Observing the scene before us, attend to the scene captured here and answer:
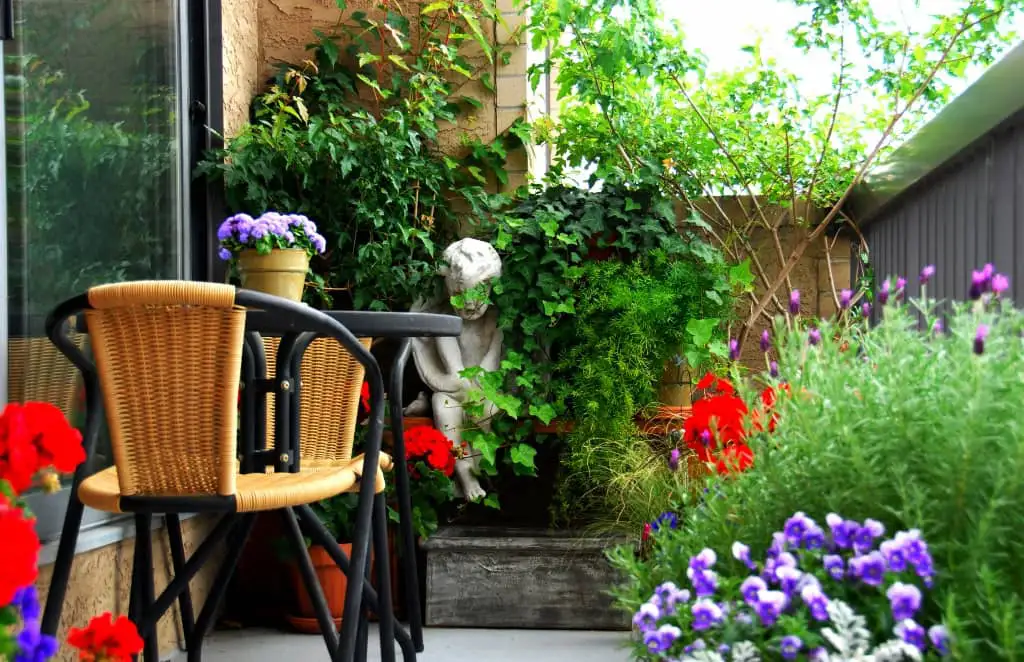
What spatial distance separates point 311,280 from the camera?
3.29 meters

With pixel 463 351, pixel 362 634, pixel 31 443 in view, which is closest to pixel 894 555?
pixel 31 443

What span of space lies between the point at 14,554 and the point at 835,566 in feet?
2.62

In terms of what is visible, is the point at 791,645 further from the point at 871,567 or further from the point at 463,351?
the point at 463,351

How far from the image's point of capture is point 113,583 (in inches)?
96.8

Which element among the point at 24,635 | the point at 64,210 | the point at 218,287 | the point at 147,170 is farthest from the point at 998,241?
the point at 147,170

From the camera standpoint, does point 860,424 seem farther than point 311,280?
No

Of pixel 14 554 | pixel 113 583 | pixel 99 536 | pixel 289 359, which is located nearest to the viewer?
pixel 14 554

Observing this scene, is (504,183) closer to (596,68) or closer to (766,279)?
(596,68)

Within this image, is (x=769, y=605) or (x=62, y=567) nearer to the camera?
(x=769, y=605)

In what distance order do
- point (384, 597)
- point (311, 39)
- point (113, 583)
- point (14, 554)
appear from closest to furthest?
1. point (14, 554)
2. point (384, 597)
3. point (113, 583)
4. point (311, 39)

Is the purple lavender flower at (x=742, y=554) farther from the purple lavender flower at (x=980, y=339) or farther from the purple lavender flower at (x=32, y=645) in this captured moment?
the purple lavender flower at (x=32, y=645)

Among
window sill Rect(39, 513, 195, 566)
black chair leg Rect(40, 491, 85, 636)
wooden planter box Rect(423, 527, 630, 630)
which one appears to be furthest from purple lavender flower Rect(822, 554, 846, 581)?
wooden planter box Rect(423, 527, 630, 630)

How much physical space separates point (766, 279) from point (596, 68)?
101 centimetres

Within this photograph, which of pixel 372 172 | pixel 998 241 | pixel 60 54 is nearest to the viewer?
pixel 998 241
